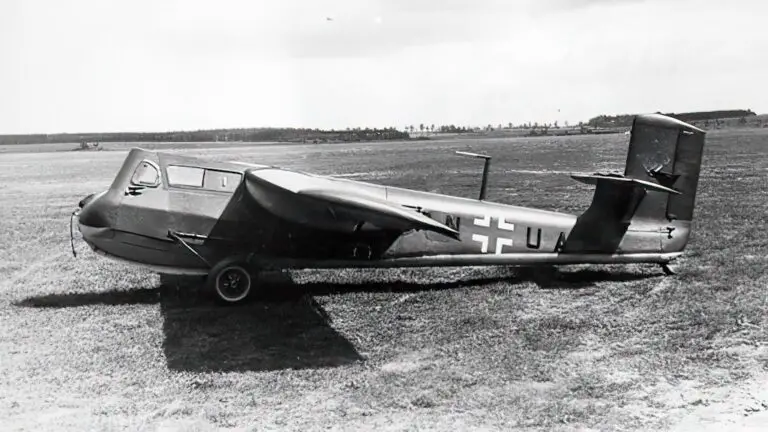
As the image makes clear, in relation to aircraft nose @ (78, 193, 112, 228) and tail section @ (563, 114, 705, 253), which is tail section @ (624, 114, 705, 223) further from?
aircraft nose @ (78, 193, 112, 228)

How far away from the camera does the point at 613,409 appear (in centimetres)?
531

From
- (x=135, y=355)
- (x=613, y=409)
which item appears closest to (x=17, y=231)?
(x=135, y=355)

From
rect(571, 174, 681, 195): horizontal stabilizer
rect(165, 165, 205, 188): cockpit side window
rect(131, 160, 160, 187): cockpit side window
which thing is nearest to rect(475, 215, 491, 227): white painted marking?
rect(571, 174, 681, 195): horizontal stabilizer

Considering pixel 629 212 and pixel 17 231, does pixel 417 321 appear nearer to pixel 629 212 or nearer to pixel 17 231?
pixel 629 212

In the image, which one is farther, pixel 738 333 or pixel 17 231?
pixel 17 231

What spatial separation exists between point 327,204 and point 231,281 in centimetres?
285

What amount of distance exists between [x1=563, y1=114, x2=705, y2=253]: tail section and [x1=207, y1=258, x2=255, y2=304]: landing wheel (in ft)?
16.1

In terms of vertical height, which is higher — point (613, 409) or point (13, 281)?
point (613, 409)

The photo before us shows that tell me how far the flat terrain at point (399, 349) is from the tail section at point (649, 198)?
2.01 feet

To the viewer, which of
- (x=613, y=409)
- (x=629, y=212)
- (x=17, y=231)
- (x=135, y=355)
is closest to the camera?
(x=613, y=409)

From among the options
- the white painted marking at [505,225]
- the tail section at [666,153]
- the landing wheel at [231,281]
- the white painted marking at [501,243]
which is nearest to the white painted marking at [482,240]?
the white painted marking at [501,243]

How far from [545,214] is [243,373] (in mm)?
5523

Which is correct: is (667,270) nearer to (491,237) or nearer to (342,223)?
(491,237)

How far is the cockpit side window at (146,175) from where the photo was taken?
891 cm
